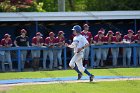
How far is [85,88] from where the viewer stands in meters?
14.2

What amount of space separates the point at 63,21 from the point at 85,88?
34.3ft

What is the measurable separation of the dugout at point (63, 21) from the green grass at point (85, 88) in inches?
312

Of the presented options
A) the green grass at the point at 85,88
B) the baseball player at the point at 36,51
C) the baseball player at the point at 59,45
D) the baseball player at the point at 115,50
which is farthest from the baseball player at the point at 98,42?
the green grass at the point at 85,88

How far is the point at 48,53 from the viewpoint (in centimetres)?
2175

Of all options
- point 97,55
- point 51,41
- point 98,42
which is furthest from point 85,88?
point 97,55

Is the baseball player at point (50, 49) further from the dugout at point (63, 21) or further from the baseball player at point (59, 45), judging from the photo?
the dugout at point (63, 21)

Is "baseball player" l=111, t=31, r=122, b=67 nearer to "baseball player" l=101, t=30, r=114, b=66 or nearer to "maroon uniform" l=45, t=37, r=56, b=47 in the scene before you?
"baseball player" l=101, t=30, r=114, b=66

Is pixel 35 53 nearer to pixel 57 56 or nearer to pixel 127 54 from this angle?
pixel 57 56

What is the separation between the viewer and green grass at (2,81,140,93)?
13711 mm

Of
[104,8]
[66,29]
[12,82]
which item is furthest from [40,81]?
[104,8]

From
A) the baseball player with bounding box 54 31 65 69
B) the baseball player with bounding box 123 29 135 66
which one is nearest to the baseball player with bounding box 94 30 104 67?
the baseball player with bounding box 123 29 135 66

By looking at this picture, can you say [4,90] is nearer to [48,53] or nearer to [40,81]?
[40,81]

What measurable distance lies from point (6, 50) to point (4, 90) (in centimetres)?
685

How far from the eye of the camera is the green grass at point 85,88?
13.7m
